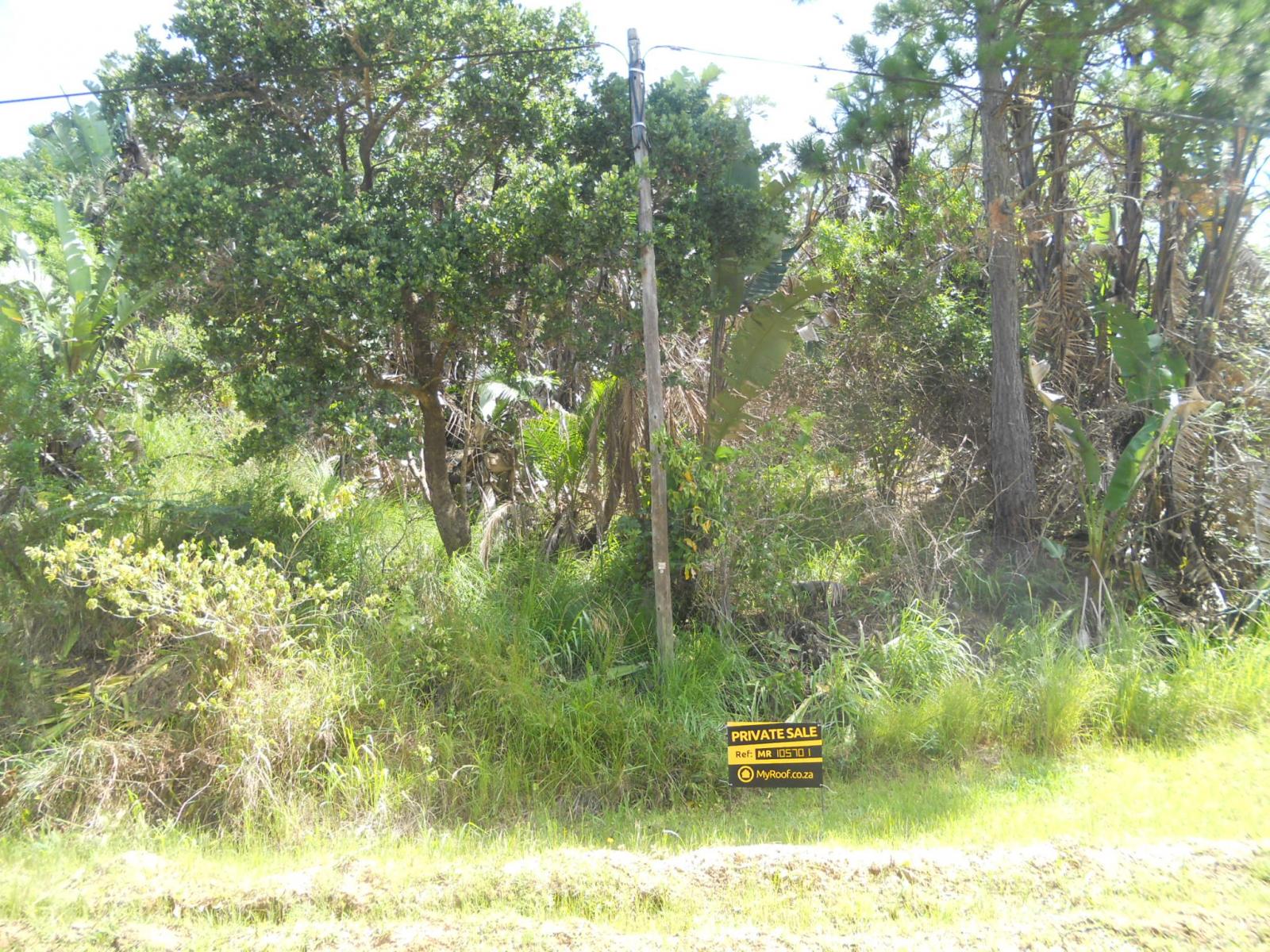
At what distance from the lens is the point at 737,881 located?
179 inches

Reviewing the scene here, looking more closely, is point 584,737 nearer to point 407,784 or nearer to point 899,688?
point 407,784

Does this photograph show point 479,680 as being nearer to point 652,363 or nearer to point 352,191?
point 652,363

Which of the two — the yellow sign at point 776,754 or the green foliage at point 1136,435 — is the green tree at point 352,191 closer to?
the yellow sign at point 776,754

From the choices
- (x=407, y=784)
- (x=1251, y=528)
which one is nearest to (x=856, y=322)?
(x=1251, y=528)

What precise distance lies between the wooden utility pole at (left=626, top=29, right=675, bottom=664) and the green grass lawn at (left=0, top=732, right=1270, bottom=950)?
199 cm

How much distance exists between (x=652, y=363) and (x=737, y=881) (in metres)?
4.08

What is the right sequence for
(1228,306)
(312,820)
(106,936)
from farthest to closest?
(1228,306) → (312,820) → (106,936)

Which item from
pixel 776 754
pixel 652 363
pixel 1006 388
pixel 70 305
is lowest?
pixel 776 754

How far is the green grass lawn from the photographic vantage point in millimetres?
4105

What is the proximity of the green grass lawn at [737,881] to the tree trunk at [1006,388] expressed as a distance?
409 centimetres

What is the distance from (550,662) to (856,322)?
18.7 ft

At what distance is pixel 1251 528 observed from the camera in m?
8.69

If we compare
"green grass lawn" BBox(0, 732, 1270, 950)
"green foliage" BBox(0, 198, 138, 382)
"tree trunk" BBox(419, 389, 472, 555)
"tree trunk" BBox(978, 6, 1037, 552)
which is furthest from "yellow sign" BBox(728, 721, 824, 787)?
"green foliage" BBox(0, 198, 138, 382)

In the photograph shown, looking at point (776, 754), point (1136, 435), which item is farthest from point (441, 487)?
point (1136, 435)
